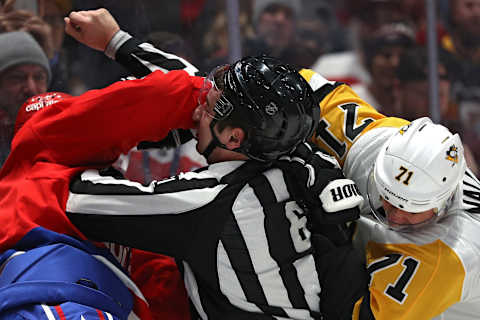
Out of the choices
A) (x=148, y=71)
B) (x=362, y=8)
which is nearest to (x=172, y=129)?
(x=148, y=71)

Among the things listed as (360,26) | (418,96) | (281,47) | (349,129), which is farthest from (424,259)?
(360,26)

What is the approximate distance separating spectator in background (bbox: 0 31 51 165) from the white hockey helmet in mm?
887

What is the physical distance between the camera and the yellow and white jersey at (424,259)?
1162 millimetres

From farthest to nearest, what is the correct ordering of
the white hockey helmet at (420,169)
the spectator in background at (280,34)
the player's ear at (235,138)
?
the spectator in background at (280,34)
the player's ear at (235,138)
the white hockey helmet at (420,169)

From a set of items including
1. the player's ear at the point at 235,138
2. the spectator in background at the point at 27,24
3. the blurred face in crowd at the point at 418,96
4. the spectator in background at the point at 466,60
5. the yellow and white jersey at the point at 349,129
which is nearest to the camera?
the player's ear at the point at 235,138

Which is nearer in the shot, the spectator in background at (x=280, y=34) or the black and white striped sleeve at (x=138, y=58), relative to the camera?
the black and white striped sleeve at (x=138, y=58)

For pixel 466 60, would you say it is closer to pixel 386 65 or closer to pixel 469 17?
pixel 469 17

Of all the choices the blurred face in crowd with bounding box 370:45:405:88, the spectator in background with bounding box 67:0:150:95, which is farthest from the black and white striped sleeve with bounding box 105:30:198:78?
the blurred face in crowd with bounding box 370:45:405:88

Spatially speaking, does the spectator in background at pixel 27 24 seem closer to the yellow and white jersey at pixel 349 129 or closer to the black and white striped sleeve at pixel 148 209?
the black and white striped sleeve at pixel 148 209

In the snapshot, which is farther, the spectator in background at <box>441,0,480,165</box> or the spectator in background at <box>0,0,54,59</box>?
the spectator in background at <box>441,0,480,165</box>

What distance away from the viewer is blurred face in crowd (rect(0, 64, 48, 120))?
1536 millimetres

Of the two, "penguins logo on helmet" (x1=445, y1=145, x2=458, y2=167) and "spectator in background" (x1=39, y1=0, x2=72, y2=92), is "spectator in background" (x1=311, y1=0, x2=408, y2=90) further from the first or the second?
"penguins logo on helmet" (x1=445, y1=145, x2=458, y2=167)

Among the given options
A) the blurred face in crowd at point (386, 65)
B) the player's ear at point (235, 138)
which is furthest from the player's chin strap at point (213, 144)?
the blurred face in crowd at point (386, 65)

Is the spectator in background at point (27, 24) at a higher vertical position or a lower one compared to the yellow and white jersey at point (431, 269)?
higher
